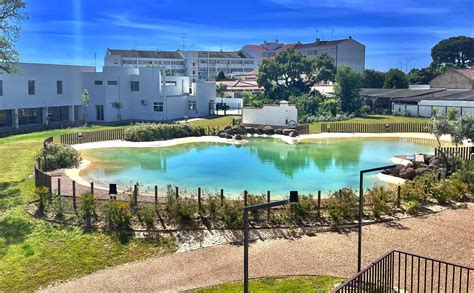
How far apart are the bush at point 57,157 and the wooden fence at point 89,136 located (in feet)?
26.7

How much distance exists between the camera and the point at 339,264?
12664 millimetres

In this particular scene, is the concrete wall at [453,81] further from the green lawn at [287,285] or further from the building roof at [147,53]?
the green lawn at [287,285]

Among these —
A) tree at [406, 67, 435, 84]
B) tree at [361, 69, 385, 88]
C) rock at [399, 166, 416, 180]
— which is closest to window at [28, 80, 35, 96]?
rock at [399, 166, 416, 180]

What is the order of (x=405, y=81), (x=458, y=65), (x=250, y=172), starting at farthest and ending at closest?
(x=458, y=65) < (x=405, y=81) < (x=250, y=172)

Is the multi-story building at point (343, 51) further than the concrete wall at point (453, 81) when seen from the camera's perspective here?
Yes

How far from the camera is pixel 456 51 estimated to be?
9725 centimetres

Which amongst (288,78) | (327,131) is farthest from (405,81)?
(327,131)

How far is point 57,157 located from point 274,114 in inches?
934

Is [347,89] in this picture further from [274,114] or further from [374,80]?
[374,80]

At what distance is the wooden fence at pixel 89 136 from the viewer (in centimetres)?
3631

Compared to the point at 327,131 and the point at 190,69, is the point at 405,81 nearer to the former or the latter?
the point at 327,131

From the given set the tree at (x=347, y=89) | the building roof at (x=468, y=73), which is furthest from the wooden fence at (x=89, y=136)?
the building roof at (x=468, y=73)

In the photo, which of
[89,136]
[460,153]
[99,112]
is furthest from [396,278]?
[99,112]

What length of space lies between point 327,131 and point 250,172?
1989 cm
